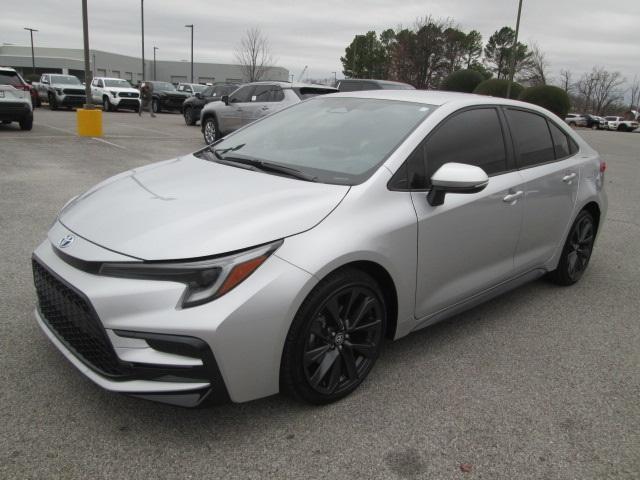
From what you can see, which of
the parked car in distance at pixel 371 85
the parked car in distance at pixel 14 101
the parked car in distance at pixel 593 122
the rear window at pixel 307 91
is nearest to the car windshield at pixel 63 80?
the parked car in distance at pixel 14 101

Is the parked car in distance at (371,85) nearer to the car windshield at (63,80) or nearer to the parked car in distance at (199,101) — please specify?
the parked car in distance at (199,101)

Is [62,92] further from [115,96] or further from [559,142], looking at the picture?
[559,142]

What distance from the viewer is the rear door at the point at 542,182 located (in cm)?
391

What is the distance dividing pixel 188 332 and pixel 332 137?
1.73m

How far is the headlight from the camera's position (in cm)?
233

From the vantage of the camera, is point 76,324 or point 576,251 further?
point 576,251

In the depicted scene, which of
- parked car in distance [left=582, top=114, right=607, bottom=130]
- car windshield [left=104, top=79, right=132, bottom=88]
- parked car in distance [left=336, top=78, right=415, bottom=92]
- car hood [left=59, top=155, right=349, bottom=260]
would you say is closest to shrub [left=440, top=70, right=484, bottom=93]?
parked car in distance [left=336, top=78, right=415, bottom=92]

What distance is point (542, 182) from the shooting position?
4.00 metres

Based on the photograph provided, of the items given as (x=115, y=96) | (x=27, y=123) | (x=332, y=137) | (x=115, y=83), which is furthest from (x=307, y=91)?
(x=115, y=83)

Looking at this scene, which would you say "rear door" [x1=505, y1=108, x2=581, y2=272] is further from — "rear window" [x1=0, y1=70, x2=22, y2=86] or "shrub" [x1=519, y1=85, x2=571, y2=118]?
"shrub" [x1=519, y1=85, x2=571, y2=118]

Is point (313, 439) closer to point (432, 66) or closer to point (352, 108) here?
point (352, 108)

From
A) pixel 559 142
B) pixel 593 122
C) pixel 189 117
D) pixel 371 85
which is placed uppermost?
pixel 371 85

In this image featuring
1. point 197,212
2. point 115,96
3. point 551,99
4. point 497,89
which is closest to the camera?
point 197,212

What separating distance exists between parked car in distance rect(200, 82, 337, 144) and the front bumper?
34.6 ft
